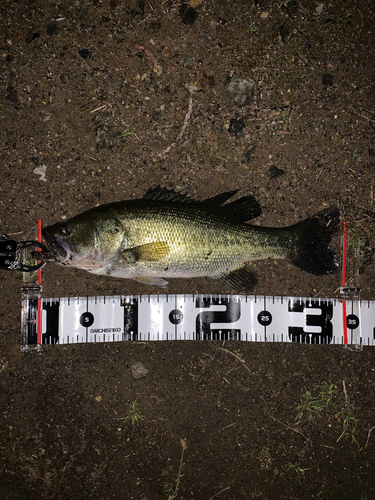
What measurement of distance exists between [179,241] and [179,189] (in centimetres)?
94

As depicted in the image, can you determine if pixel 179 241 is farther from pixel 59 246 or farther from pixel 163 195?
pixel 59 246

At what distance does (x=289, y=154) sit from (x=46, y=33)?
346 cm

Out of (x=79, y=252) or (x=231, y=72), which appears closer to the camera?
(x=79, y=252)

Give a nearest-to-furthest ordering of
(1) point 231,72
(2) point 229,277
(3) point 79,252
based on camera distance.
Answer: (3) point 79,252 < (2) point 229,277 < (1) point 231,72

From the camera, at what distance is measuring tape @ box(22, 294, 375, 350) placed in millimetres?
3988

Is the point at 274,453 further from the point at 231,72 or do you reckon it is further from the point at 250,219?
the point at 231,72

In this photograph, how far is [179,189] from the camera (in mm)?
4176

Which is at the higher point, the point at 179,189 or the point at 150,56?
the point at 150,56

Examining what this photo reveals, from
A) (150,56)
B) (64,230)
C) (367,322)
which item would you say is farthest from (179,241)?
(367,322)

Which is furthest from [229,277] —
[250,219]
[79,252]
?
[79,252]

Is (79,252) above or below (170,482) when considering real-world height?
above

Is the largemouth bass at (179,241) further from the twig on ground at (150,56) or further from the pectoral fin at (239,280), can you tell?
the twig on ground at (150,56)

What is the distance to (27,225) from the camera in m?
4.10

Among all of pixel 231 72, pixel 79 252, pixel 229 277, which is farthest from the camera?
pixel 231 72
